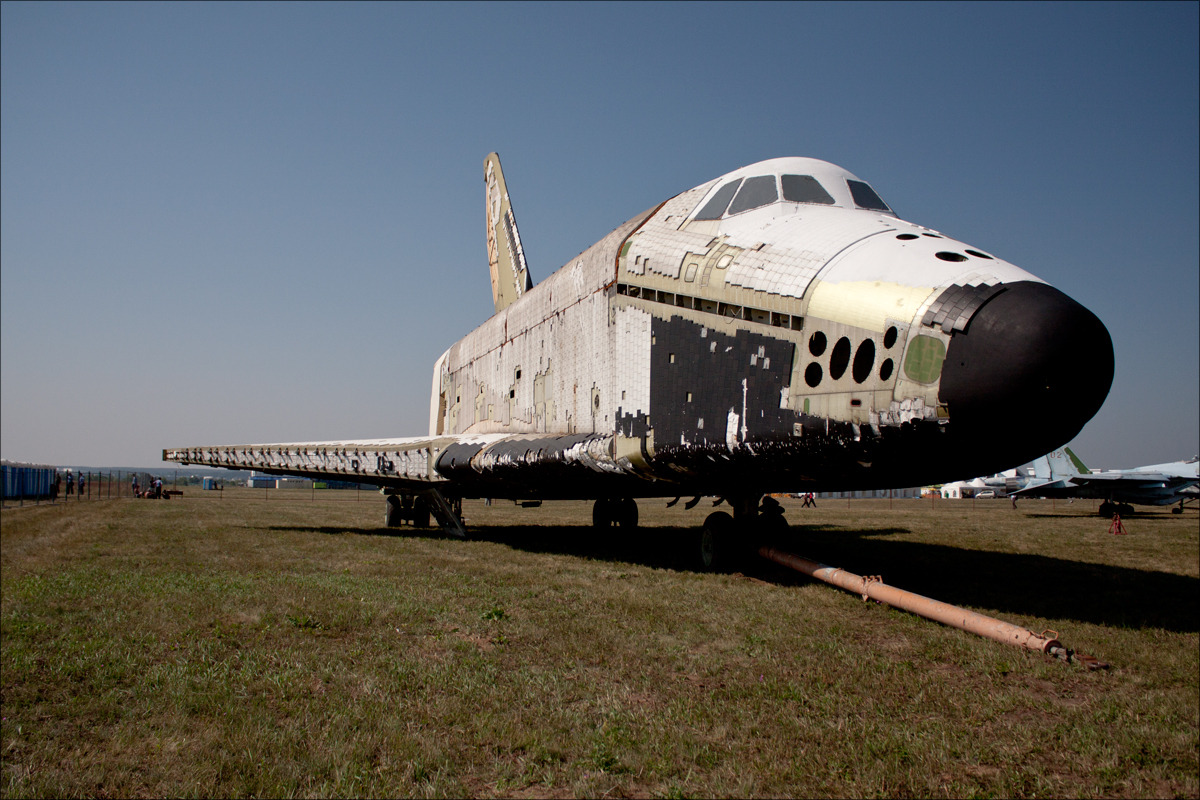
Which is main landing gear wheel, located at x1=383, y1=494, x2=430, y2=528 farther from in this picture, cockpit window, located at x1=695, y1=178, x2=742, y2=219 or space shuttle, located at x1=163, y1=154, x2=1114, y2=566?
cockpit window, located at x1=695, y1=178, x2=742, y2=219

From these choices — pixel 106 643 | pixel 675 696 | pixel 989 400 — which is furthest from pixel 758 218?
pixel 106 643

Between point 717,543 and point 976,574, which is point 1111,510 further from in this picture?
point 717,543

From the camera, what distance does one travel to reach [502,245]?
54.7 ft

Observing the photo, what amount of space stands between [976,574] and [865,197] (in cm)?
437

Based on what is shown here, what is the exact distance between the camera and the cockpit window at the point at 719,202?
7.53m

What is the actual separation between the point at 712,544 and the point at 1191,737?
508 cm

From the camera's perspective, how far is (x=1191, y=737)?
11.5 feet

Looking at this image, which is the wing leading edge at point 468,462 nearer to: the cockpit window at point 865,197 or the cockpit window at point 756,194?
the cockpit window at point 756,194

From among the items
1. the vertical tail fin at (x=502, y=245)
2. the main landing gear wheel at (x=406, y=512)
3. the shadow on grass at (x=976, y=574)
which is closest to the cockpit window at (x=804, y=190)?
the shadow on grass at (x=976, y=574)

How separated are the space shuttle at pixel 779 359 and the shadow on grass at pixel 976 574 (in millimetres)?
924

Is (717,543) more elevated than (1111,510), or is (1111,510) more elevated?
(717,543)

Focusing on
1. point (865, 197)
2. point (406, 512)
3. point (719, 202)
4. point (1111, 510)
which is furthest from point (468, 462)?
point (1111, 510)

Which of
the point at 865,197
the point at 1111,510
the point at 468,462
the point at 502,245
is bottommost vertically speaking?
the point at 1111,510

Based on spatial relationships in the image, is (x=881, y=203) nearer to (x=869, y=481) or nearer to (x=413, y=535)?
(x=869, y=481)
